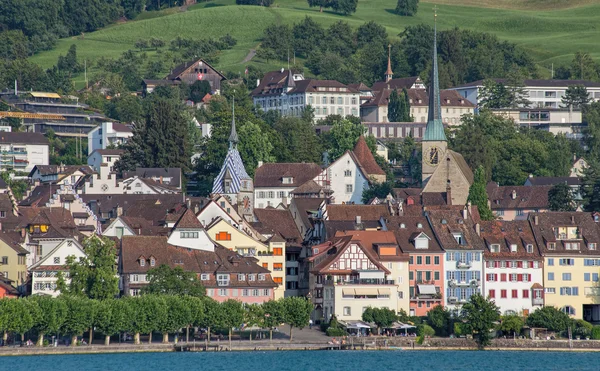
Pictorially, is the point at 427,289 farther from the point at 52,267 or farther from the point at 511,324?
the point at 52,267

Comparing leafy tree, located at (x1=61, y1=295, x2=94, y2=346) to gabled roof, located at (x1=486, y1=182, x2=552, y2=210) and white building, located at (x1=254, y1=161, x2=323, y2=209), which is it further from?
gabled roof, located at (x1=486, y1=182, x2=552, y2=210)

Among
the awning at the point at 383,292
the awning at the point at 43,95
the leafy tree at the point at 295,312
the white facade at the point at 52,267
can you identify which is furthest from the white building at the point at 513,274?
the awning at the point at 43,95

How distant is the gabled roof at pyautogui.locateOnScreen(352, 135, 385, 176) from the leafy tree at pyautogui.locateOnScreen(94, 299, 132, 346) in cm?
Answer: 5272

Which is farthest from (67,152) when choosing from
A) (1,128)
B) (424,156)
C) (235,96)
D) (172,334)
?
(172,334)

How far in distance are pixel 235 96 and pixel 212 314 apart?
91825 mm

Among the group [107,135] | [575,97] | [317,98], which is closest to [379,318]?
[107,135]

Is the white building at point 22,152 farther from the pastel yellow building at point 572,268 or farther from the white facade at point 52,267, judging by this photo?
the pastel yellow building at point 572,268

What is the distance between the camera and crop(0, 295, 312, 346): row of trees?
94.4m

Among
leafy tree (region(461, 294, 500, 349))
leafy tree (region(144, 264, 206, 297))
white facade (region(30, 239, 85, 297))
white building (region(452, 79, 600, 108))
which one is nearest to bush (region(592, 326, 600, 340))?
leafy tree (region(461, 294, 500, 349))

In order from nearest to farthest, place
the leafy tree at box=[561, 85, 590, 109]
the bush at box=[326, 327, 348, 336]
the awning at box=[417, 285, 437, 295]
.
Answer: the bush at box=[326, 327, 348, 336]
the awning at box=[417, 285, 437, 295]
the leafy tree at box=[561, 85, 590, 109]

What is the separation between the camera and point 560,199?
135 meters

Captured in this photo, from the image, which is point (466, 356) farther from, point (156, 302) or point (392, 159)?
point (392, 159)

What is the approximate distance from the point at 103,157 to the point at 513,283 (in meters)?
62.3

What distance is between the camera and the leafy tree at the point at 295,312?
101000 millimetres
